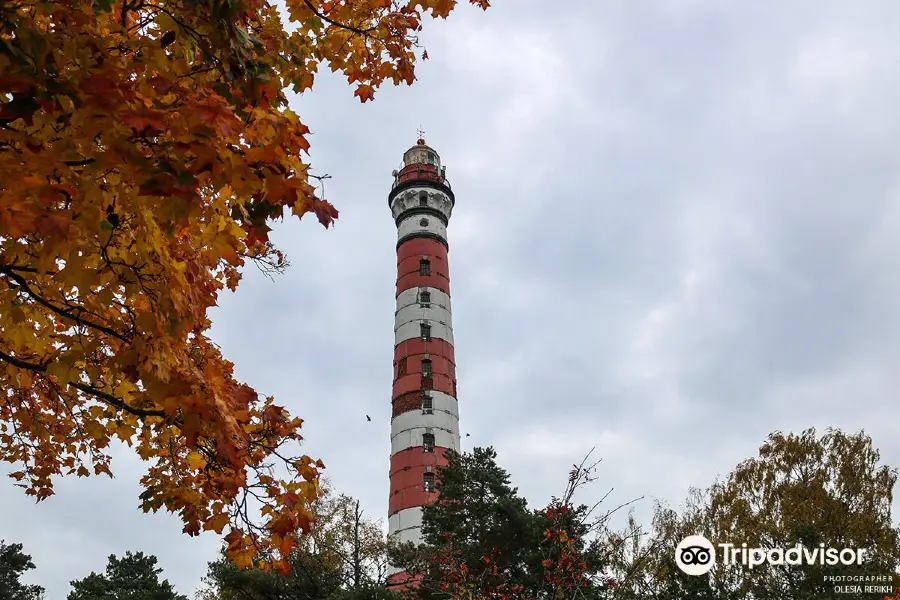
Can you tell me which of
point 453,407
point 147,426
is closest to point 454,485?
point 453,407

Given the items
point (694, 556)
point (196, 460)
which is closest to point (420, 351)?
point (694, 556)

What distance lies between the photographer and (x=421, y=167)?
36.1 metres

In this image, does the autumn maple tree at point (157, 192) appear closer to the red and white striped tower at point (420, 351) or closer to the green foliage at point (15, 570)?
the red and white striped tower at point (420, 351)

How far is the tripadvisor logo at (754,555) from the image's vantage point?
51.2ft

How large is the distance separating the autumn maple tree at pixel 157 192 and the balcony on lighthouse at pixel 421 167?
99.1ft

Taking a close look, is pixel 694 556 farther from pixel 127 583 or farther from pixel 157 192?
pixel 127 583

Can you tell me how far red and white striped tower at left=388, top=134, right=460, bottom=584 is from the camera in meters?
26.7

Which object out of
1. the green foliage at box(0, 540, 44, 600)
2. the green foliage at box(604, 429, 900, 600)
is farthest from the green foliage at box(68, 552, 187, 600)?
the green foliage at box(604, 429, 900, 600)

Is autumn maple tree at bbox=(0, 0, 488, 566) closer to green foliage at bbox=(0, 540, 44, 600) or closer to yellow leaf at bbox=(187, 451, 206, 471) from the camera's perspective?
yellow leaf at bbox=(187, 451, 206, 471)

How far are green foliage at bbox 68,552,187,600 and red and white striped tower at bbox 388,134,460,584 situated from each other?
8.06 m

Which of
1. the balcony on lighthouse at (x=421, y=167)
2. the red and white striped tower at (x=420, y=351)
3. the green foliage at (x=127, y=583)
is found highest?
the balcony on lighthouse at (x=421, y=167)

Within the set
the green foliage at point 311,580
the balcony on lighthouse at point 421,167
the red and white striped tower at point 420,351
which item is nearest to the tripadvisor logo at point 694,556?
the green foliage at point 311,580

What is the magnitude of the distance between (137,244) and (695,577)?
657 inches

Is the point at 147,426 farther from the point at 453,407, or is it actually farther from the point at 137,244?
the point at 453,407
